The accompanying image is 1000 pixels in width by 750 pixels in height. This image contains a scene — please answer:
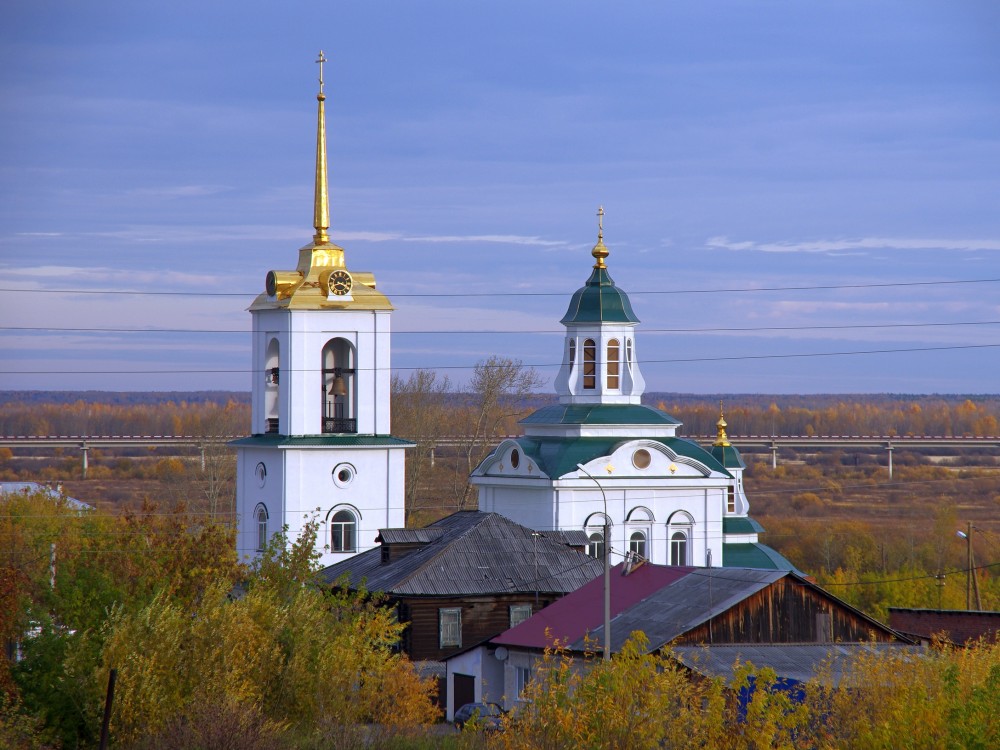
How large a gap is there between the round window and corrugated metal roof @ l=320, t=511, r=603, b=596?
5.23m

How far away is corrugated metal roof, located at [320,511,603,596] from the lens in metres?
36.9

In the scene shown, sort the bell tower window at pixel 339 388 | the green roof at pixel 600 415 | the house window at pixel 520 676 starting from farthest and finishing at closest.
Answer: the green roof at pixel 600 415, the bell tower window at pixel 339 388, the house window at pixel 520 676

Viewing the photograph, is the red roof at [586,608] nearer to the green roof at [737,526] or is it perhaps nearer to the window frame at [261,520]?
the window frame at [261,520]

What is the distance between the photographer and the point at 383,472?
45469 mm

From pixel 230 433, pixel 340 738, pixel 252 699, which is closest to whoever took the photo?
pixel 340 738

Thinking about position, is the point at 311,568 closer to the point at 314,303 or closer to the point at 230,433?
the point at 314,303

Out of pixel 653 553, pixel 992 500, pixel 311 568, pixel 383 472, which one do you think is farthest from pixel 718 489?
pixel 992 500

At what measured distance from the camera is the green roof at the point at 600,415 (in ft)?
153

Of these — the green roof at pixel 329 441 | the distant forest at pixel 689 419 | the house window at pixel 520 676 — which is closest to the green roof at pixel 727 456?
the green roof at pixel 329 441

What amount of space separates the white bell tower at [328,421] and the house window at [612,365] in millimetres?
6060

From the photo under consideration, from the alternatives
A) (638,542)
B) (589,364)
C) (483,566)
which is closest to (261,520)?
(638,542)

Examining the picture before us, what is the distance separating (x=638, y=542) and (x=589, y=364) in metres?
5.38

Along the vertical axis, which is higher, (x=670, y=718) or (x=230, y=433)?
(x=230, y=433)

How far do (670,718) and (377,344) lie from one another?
25582 mm
